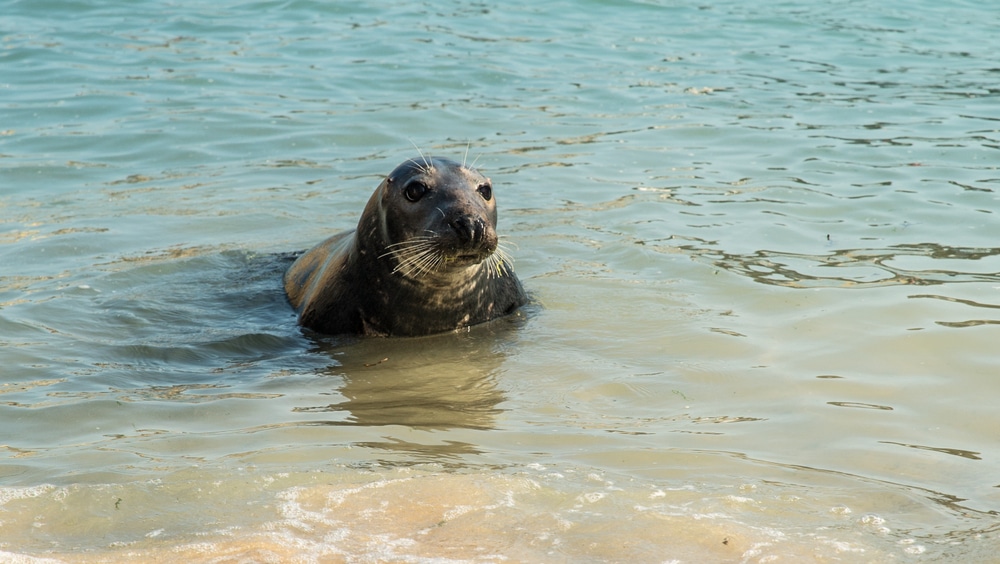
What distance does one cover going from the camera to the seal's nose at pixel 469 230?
5711mm

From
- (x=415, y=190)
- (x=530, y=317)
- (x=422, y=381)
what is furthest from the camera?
(x=530, y=317)

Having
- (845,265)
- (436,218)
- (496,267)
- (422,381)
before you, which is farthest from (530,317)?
(845,265)

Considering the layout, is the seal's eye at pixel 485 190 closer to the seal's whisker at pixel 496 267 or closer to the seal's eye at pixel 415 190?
the seal's eye at pixel 415 190

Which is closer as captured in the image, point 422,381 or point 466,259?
point 422,381

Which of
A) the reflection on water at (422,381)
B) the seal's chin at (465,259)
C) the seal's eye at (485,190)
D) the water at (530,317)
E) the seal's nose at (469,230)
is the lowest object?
the reflection on water at (422,381)

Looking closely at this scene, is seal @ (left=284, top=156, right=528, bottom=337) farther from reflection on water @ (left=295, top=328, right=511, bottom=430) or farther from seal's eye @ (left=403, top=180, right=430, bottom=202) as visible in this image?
reflection on water @ (left=295, top=328, right=511, bottom=430)

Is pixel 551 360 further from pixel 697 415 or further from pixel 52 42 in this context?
pixel 52 42

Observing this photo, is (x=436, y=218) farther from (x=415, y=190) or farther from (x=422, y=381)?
(x=422, y=381)

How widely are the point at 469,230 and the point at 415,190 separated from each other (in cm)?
56

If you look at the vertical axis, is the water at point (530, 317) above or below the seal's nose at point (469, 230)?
below

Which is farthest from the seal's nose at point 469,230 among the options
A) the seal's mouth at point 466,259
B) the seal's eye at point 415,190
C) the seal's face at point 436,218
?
the seal's eye at point 415,190

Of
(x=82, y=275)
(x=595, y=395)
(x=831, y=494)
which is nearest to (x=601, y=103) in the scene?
(x=82, y=275)

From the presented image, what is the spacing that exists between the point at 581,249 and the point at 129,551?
484cm

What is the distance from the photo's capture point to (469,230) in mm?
5711
